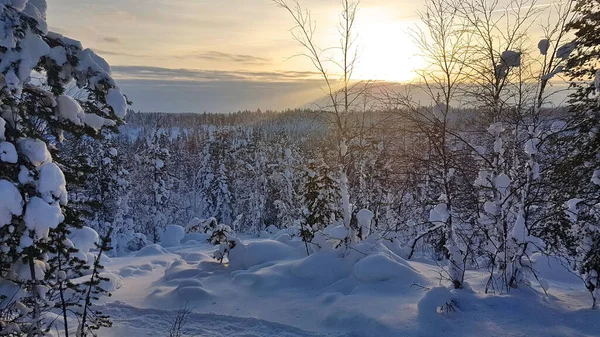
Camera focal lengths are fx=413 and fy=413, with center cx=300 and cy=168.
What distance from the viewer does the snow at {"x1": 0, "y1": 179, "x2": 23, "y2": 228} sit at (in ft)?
14.8

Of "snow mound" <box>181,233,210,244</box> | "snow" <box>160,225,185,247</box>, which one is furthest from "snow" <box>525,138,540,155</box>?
"snow" <box>160,225,185,247</box>

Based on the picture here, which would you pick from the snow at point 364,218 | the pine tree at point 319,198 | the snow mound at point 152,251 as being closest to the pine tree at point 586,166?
the snow at point 364,218

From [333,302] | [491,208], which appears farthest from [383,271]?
[491,208]

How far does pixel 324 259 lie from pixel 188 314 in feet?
13.7

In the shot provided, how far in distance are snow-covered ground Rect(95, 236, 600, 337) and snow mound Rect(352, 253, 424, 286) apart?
25 millimetres

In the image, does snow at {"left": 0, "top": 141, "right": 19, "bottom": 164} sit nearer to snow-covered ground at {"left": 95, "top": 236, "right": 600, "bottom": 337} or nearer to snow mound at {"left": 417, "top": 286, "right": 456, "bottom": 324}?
snow-covered ground at {"left": 95, "top": 236, "right": 600, "bottom": 337}

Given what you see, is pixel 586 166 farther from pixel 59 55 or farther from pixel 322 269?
pixel 59 55

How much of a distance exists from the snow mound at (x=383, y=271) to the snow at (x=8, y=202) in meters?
7.91

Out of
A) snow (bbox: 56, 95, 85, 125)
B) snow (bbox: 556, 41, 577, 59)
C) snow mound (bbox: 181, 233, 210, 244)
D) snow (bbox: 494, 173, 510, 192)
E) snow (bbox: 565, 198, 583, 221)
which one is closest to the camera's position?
snow (bbox: 56, 95, 85, 125)

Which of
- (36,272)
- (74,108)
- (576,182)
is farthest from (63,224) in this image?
(576,182)

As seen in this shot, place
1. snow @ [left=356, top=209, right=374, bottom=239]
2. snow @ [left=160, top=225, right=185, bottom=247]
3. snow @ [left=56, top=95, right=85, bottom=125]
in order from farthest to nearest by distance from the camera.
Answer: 1. snow @ [left=160, top=225, right=185, bottom=247]
2. snow @ [left=356, top=209, right=374, bottom=239]
3. snow @ [left=56, top=95, right=85, bottom=125]

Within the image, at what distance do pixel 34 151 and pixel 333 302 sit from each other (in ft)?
23.0

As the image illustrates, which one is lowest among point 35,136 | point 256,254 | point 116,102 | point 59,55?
point 256,254

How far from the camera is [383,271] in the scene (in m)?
10.5
